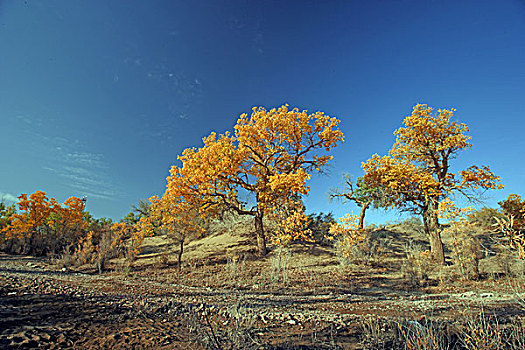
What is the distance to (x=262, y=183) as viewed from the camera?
11.6 meters

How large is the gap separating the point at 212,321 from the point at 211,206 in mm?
8475

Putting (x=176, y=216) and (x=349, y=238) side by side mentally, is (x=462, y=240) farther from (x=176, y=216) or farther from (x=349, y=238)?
(x=176, y=216)

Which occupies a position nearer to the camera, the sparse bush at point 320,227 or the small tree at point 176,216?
the small tree at point 176,216

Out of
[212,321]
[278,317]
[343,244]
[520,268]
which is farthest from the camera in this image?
[343,244]

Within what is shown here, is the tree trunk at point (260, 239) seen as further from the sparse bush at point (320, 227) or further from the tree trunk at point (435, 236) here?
the tree trunk at point (435, 236)

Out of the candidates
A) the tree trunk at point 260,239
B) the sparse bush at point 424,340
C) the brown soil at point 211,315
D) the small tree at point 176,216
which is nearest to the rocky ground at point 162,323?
the brown soil at point 211,315

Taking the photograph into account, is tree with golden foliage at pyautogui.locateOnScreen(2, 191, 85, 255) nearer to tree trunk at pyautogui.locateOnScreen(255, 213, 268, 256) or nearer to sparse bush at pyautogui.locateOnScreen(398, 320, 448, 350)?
tree trunk at pyautogui.locateOnScreen(255, 213, 268, 256)

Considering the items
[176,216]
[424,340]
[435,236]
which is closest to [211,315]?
[424,340]

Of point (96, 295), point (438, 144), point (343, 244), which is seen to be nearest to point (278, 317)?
point (96, 295)

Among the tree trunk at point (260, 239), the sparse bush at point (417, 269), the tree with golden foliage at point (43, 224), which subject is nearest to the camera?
the sparse bush at point (417, 269)

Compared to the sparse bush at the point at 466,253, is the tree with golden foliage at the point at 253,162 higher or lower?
higher

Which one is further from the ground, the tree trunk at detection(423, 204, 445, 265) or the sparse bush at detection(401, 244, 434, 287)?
the tree trunk at detection(423, 204, 445, 265)

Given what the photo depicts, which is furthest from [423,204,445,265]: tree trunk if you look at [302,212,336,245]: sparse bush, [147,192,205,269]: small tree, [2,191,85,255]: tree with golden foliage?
[2,191,85,255]: tree with golden foliage

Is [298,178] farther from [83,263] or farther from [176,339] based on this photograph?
[83,263]
